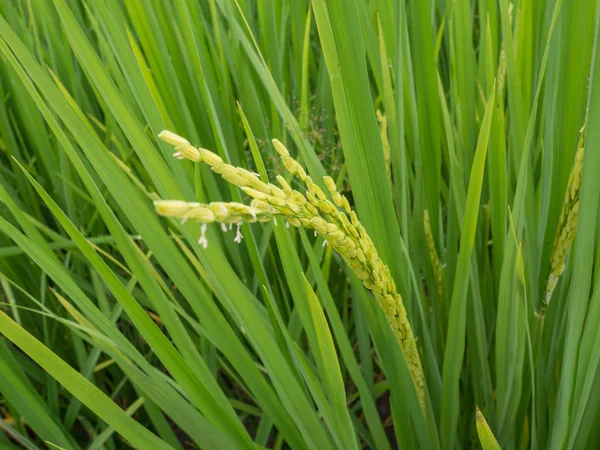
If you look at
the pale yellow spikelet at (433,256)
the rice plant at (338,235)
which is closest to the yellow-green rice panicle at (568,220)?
the rice plant at (338,235)

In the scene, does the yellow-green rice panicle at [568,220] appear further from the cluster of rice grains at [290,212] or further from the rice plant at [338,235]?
the cluster of rice grains at [290,212]

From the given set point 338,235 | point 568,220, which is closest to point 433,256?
point 568,220

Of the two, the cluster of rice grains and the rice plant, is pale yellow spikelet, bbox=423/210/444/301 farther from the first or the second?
the cluster of rice grains

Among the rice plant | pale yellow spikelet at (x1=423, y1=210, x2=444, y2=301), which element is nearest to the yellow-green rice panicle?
the rice plant

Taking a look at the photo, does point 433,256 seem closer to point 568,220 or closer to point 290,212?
point 568,220

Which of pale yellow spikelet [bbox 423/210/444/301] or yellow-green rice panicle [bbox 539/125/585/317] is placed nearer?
yellow-green rice panicle [bbox 539/125/585/317]
